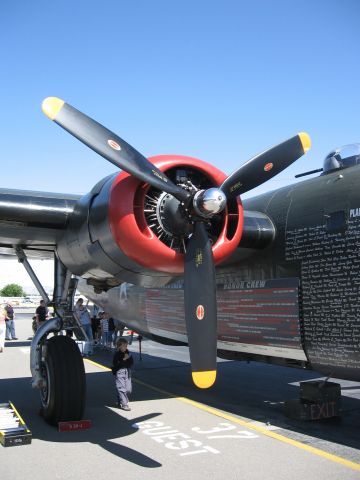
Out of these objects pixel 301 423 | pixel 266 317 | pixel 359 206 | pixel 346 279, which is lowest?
pixel 301 423

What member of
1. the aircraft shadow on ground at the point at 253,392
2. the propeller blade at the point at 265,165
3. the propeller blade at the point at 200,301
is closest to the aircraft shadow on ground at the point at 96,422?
the aircraft shadow on ground at the point at 253,392

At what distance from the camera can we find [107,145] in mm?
6016

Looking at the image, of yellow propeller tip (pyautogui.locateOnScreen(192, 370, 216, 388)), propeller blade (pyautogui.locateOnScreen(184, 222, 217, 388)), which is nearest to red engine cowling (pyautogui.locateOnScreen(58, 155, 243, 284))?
propeller blade (pyautogui.locateOnScreen(184, 222, 217, 388))

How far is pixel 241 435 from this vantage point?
6738 millimetres

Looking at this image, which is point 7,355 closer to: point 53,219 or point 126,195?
point 53,219

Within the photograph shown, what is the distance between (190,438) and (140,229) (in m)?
2.92

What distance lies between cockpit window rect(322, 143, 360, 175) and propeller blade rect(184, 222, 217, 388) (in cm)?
270

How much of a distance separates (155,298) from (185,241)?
413cm

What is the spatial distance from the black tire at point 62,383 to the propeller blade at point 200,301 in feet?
8.02

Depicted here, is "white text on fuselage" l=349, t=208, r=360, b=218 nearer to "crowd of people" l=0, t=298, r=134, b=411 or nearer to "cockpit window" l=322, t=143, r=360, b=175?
"cockpit window" l=322, t=143, r=360, b=175

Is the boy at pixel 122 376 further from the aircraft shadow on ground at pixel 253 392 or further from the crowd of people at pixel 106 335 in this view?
the aircraft shadow on ground at pixel 253 392

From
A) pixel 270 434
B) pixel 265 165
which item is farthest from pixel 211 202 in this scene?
pixel 270 434

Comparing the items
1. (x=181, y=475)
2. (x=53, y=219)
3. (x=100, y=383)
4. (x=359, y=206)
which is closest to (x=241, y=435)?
(x=181, y=475)

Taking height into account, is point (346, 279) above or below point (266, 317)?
above
